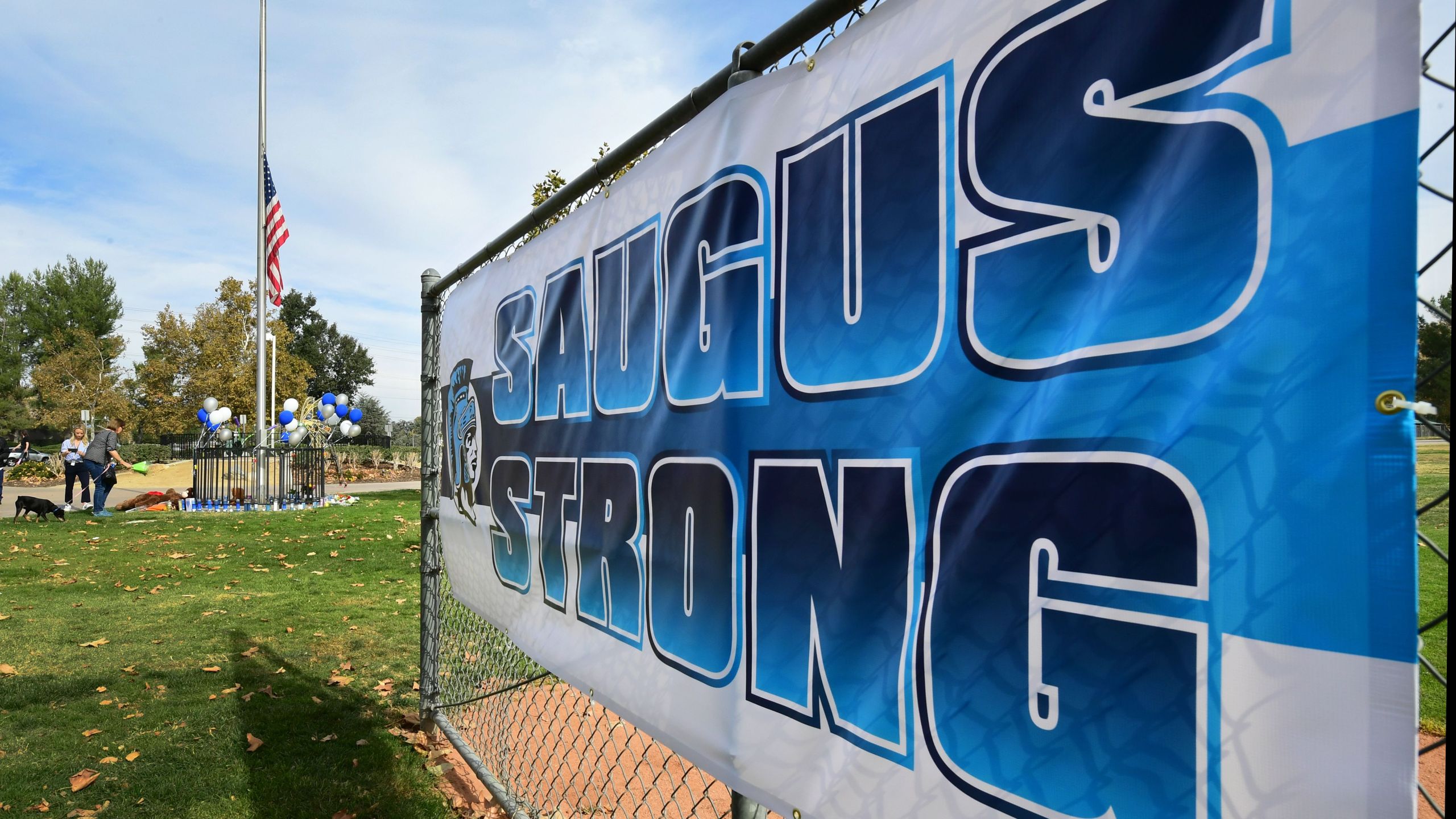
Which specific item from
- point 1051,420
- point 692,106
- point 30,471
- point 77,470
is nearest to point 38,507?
point 77,470

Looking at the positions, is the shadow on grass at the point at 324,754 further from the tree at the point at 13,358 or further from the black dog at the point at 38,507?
the tree at the point at 13,358

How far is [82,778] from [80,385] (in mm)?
53743

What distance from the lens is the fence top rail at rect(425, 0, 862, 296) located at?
157 centimetres

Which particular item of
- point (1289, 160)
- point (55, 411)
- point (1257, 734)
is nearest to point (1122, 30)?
point (1289, 160)

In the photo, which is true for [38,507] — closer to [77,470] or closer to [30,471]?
[77,470]

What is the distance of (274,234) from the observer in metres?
18.0

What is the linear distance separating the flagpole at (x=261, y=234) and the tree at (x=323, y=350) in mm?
54349

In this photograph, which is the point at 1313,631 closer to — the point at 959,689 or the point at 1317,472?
the point at 1317,472

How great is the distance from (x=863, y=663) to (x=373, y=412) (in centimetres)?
7411

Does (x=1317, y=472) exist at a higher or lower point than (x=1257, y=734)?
higher

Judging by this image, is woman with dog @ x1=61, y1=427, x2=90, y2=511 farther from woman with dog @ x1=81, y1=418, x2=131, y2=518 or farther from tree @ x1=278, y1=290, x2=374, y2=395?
tree @ x1=278, y1=290, x2=374, y2=395

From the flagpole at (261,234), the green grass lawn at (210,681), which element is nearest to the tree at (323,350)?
the flagpole at (261,234)

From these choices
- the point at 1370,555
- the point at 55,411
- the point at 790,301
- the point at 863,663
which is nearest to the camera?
the point at 1370,555

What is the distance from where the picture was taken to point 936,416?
121cm
